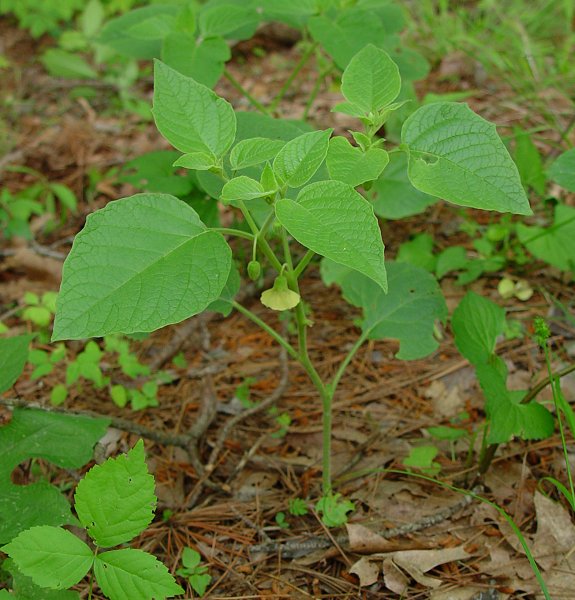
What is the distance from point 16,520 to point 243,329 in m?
1.38

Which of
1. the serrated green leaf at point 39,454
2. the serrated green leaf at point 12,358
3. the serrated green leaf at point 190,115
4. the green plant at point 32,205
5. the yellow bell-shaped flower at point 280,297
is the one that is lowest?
the green plant at point 32,205

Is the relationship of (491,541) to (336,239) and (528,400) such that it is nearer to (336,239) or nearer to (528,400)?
(528,400)

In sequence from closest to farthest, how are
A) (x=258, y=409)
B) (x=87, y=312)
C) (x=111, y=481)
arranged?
(x=87, y=312)
(x=111, y=481)
(x=258, y=409)

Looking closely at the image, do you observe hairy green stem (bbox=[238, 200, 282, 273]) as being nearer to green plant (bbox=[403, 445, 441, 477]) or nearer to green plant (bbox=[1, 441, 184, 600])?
green plant (bbox=[1, 441, 184, 600])

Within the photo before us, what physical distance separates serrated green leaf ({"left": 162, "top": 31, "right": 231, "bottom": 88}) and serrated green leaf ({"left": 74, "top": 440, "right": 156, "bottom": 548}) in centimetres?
155

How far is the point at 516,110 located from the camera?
12.4 feet

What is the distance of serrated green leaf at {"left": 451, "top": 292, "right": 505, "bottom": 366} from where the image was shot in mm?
1917

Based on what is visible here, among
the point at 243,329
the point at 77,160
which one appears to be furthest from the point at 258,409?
the point at 77,160

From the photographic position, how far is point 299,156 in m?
1.39

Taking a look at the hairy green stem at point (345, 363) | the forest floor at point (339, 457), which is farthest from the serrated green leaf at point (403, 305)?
the forest floor at point (339, 457)

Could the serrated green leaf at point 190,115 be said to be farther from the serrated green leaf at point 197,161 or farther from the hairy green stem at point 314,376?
the hairy green stem at point 314,376

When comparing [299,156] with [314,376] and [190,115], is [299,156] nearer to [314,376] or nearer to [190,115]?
[190,115]

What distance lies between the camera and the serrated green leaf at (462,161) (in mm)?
1339

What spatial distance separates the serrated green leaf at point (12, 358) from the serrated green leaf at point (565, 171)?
1.71 metres
